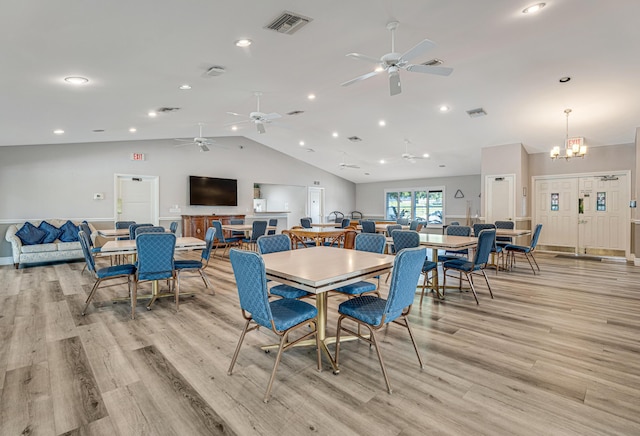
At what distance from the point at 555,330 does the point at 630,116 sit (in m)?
5.72

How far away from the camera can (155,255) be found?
3557 mm

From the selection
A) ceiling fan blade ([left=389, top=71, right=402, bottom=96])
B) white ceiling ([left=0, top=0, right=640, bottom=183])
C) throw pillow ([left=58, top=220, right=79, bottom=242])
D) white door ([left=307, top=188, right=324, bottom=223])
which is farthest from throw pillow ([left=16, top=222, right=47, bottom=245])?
white door ([left=307, top=188, right=324, bottom=223])

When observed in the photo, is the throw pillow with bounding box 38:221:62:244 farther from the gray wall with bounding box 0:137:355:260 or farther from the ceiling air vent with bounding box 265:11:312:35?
the ceiling air vent with bounding box 265:11:312:35

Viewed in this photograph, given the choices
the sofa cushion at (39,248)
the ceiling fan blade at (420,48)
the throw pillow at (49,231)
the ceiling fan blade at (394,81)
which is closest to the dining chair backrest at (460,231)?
the ceiling fan blade at (394,81)

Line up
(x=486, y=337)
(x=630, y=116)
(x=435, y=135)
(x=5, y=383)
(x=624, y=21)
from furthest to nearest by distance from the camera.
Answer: (x=435, y=135)
(x=630, y=116)
(x=624, y=21)
(x=486, y=337)
(x=5, y=383)

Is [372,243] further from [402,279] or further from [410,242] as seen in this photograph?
[402,279]

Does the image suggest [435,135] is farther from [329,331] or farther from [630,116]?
[329,331]

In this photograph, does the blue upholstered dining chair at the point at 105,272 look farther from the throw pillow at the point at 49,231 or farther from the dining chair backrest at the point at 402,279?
the throw pillow at the point at 49,231

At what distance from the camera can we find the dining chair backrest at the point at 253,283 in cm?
195

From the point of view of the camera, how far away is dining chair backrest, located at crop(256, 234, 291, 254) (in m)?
3.32

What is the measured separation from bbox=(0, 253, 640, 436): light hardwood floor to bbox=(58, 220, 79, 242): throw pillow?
11.9ft

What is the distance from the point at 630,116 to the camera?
6.21m

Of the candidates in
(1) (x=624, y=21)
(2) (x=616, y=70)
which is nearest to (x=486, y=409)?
(1) (x=624, y=21)

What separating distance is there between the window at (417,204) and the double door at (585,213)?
3.88 meters
